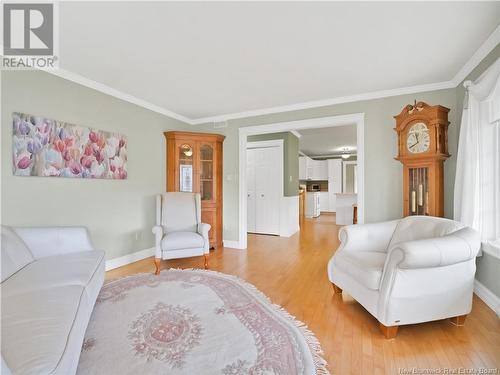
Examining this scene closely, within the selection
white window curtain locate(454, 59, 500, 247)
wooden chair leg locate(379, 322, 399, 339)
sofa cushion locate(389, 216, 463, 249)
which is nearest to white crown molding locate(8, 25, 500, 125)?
white window curtain locate(454, 59, 500, 247)

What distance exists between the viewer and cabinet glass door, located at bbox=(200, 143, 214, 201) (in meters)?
4.11

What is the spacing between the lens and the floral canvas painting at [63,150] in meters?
2.28

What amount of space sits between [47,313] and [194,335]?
0.88 m

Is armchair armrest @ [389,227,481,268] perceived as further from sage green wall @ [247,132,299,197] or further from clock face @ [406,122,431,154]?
sage green wall @ [247,132,299,197]

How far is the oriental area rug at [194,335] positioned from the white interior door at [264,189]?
290 centimetres

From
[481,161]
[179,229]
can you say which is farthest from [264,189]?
[481,161]

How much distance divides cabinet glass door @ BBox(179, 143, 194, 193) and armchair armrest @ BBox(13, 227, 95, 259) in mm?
1865

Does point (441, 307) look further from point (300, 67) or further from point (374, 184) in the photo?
point (300, 67)

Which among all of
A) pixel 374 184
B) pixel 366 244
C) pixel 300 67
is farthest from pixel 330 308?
pixel 300 67

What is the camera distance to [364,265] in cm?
187

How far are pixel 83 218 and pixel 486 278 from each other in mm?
4197

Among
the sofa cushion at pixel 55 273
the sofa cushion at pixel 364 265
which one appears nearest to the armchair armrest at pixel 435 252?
the sofa cushion at pixel 364 265

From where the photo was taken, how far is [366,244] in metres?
2.30

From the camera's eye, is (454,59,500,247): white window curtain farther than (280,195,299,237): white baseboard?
No
